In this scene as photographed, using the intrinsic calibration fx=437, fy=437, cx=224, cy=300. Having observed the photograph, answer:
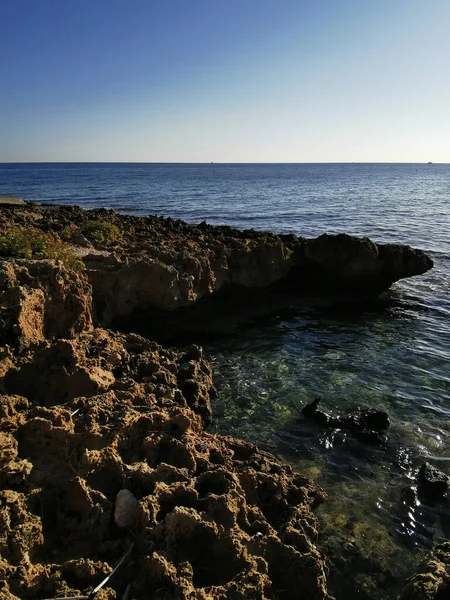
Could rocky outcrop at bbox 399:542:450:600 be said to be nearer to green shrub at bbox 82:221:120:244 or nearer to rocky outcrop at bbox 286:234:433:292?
rocky outcrop at bbox 286:234:433:292

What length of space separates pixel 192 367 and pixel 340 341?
655 cm

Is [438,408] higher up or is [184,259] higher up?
[184,259]

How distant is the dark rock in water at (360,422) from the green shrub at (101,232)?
10535 millimetres

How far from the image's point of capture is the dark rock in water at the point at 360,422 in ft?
30.1

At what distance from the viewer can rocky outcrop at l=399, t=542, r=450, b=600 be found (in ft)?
14.4

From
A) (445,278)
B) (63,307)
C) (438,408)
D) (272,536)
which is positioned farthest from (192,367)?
(445,278)

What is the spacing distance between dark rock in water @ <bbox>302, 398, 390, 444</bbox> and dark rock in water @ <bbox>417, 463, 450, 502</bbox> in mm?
1205

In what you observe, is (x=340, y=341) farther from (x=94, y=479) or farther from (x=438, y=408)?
(x=94, y=479)

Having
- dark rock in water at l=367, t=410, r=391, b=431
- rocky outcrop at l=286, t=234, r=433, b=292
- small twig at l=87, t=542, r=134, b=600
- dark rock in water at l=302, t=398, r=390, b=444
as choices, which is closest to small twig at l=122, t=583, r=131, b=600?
small twig at l=87, t=542, r=134, b=600

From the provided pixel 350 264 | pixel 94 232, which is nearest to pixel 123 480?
pixel 94 232

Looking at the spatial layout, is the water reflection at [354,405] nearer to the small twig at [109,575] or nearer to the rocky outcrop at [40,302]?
the small twig at [109,575]

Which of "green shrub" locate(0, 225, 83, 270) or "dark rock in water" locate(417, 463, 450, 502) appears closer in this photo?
"dark rock in water" locate(417, 463, 450, 502)

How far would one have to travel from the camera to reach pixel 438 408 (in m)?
10.3

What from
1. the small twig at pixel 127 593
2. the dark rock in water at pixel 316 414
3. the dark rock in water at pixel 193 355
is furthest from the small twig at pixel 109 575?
the dark rock in water at pixel 193 355
